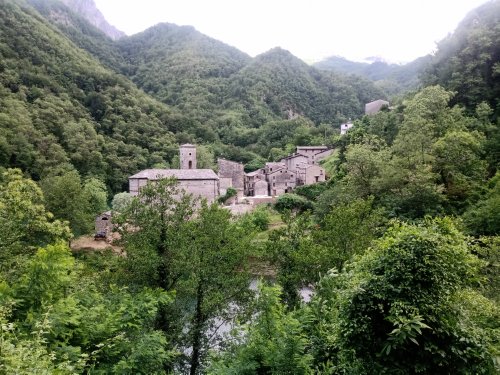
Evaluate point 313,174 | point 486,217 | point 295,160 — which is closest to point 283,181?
point 313,174

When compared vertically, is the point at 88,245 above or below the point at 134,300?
below

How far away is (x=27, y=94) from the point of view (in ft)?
222

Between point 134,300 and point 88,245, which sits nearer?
point 134,300

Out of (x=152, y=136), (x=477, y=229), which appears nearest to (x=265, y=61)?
(x=152, y=136)

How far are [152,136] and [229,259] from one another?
70030 millimetres

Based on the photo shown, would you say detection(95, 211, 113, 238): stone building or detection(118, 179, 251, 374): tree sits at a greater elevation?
detection(118, 179, 251, 374): tree

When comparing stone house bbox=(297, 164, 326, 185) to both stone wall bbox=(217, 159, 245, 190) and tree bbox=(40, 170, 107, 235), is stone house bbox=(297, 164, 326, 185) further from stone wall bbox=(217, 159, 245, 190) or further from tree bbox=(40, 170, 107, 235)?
tree bbox=(40, 170, 107, 235)

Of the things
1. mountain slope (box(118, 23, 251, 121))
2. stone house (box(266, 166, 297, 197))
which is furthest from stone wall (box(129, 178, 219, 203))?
mountain slope (box(118, 23, 251, 121))

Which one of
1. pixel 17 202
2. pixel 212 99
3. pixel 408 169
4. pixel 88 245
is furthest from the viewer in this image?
pixel 212 99

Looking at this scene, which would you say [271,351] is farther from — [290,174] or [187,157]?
[290,174]

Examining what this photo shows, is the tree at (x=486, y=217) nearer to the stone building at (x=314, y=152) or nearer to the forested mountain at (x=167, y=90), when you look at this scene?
the stone building at (x=314, y=152)

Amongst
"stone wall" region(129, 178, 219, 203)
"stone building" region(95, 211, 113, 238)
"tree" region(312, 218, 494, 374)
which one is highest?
"tree" region(312, 218, 494, 374)

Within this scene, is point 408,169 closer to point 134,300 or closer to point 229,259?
point 229,259

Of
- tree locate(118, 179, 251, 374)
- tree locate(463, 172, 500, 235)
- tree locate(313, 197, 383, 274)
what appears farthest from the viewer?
tree locate(463, 172, 500, 235)
